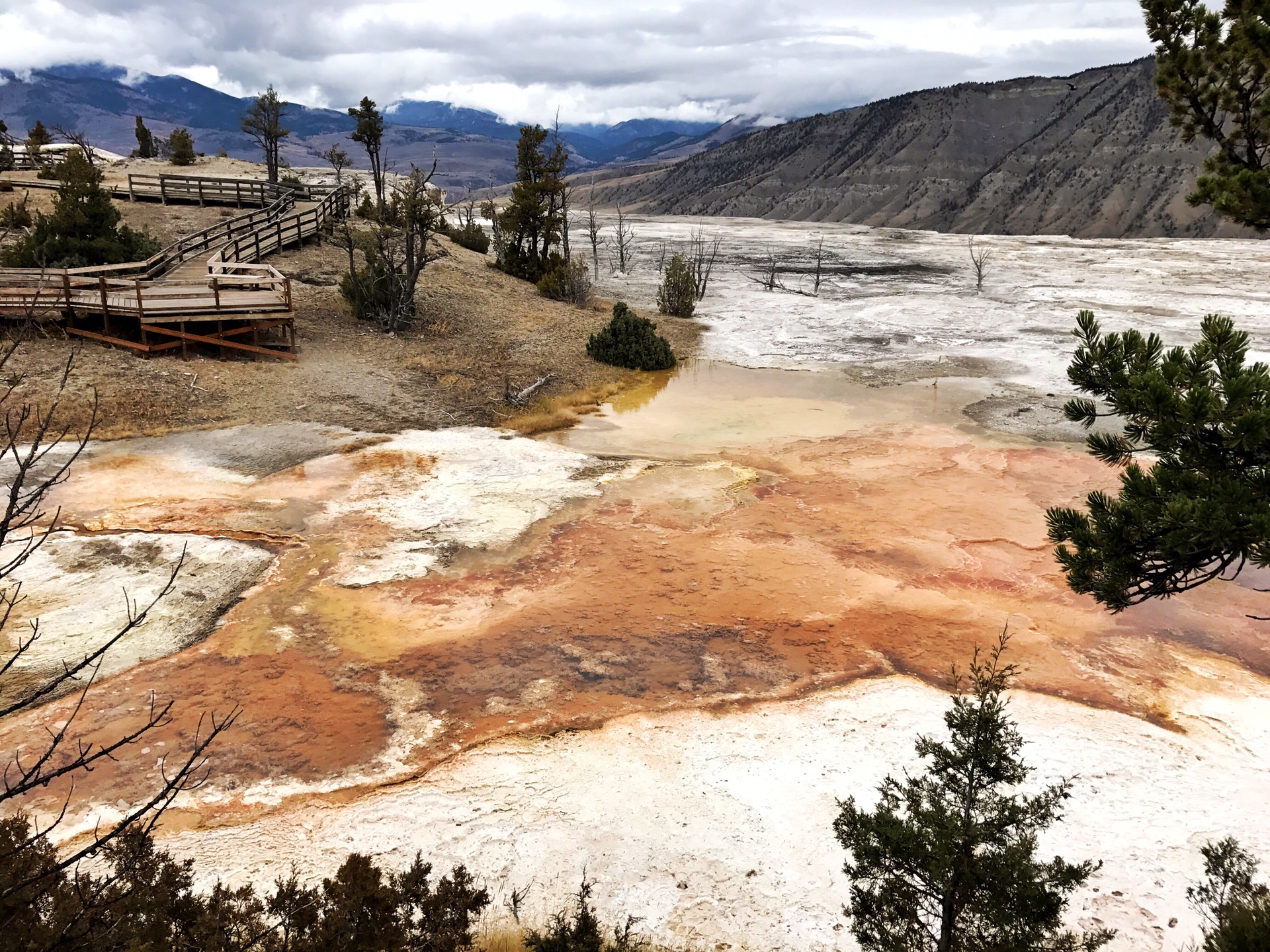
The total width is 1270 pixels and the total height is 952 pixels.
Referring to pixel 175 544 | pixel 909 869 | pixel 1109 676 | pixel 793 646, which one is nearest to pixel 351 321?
pixel 175 544

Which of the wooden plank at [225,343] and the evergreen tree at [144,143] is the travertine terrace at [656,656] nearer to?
the wooden plank at [225,343]

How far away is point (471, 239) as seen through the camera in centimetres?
3475

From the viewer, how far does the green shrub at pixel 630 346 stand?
21625mm

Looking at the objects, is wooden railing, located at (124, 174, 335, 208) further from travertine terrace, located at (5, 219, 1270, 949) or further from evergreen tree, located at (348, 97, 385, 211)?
travertine terrace, located at (5, 219, 1270, 949)

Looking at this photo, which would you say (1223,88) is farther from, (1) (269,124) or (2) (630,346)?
(1) (269,124)

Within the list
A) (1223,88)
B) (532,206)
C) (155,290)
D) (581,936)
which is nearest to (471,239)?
(532,206)

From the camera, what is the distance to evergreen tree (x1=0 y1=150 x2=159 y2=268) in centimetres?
1934

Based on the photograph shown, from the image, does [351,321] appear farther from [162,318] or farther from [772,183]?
[772,183]

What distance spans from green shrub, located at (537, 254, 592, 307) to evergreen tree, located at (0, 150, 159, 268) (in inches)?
464

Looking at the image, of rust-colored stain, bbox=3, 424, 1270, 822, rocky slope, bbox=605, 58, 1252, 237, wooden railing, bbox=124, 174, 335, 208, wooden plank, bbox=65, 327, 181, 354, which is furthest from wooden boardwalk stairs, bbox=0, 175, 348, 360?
rocky slope, bbox=605, 58, 1252, 237

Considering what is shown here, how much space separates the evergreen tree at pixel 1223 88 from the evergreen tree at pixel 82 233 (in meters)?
21.4

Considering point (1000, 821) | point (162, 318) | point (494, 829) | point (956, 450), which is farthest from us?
point (162, 318)

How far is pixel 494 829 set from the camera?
638 centimetres

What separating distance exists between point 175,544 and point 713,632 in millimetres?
6846
